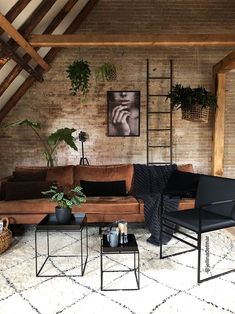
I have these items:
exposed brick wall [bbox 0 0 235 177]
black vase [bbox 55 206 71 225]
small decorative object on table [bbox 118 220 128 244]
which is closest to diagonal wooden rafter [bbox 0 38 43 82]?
exposed brick wall [bbox 0 0 235 177]

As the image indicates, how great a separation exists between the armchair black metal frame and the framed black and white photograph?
218 cm

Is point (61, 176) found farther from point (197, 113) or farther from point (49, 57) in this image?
point (197, 113)

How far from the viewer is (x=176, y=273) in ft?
8.87

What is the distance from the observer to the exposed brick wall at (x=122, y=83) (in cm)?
499

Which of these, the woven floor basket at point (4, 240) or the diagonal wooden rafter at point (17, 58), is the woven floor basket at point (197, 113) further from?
the woven floor basket at point (4, 240)

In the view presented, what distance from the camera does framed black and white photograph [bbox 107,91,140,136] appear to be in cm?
507

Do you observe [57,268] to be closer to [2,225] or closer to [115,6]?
[2,225]

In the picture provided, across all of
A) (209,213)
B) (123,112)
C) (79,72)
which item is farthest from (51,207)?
(123,112)

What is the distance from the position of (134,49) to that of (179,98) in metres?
1.55

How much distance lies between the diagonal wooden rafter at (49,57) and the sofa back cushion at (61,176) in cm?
138

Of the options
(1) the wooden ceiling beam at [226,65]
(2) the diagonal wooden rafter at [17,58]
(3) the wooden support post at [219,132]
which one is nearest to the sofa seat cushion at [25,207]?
(2) the diagonal wooden rafter at [17,58]

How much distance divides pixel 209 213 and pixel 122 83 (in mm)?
2943

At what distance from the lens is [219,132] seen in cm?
487

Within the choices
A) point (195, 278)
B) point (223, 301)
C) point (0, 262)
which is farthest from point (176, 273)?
point (0, 262)
